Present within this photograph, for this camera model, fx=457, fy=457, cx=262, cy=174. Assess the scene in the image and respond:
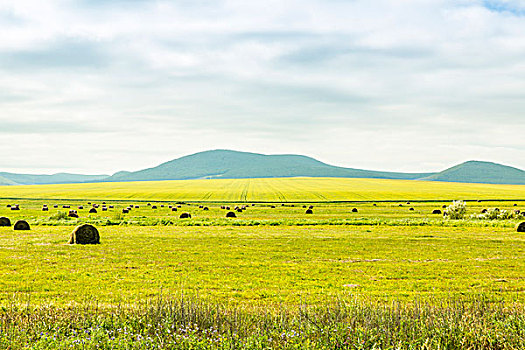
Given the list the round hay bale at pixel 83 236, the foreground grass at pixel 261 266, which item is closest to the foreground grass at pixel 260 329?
the foreground grass at pixel 261 266

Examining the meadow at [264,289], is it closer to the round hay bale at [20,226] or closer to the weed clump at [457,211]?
the round hay bale at [20,226]

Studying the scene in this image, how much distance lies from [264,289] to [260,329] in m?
7.11

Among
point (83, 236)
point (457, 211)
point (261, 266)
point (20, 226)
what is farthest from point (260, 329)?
point (457, 211)

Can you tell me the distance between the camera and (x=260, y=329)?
11367 millimetres

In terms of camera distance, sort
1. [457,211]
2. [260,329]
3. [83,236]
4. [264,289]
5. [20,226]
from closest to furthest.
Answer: [260,329], [264,289], [83,236], [20,226], [457,211]

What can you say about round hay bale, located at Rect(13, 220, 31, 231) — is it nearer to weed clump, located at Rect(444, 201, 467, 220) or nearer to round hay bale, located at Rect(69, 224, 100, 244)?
round hay bale, located at Rect(69, 224, 100, 244)

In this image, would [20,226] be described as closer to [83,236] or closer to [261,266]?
[83,236]

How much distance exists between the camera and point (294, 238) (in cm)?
3894

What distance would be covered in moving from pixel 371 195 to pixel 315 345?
416 ft

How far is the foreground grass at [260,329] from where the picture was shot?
1039 centimetres

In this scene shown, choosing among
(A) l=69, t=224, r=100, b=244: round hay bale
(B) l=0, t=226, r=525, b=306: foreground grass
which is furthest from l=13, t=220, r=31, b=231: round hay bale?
(A) l=69, t=224, r=100, b=244: round hay bale

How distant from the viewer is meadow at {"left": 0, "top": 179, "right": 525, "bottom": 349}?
11.0 meters

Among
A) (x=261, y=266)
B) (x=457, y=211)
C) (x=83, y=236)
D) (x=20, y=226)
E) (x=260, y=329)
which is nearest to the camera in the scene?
(x=260, y=329)

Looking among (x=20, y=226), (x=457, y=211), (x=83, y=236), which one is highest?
(x=457, y=211)
